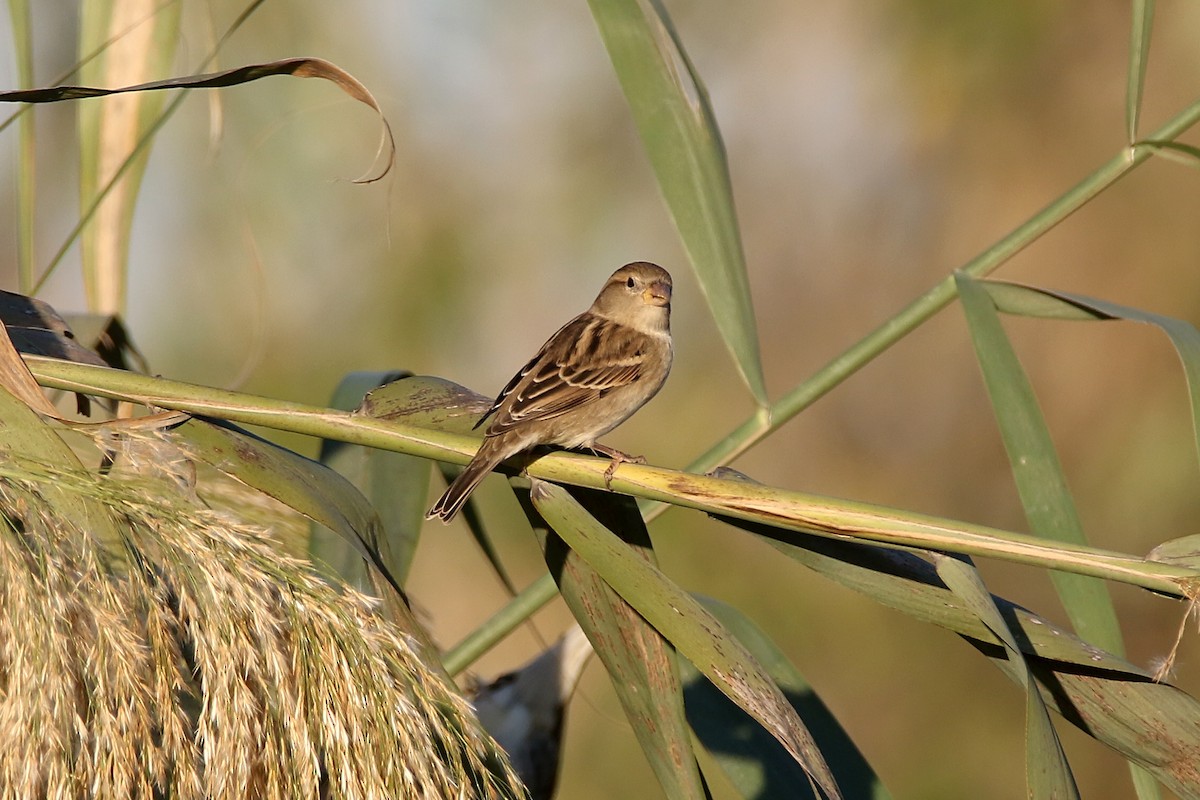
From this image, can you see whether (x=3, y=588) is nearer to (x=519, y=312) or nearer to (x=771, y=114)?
(x=519, y=312)

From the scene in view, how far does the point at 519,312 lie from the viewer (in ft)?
17.4

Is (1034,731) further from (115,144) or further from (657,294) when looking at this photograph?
(657,294)

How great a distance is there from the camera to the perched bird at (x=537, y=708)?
7.18 ft

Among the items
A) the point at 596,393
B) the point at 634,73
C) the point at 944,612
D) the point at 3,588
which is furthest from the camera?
the point at 596,393

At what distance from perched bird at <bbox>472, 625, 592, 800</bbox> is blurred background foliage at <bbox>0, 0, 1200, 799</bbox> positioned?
2752mm

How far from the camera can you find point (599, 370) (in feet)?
11.2

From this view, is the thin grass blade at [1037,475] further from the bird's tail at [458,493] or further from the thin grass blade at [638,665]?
the bird's tail at [458,493]

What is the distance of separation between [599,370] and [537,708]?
4.48ft

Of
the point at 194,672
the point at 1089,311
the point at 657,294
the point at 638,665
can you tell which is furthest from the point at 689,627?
the point at 657,294

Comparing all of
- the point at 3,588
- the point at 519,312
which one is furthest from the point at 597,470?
the point at 519,312

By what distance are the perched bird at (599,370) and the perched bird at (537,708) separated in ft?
1.51

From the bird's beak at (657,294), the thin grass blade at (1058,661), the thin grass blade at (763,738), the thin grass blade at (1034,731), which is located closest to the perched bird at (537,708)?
the thin grass blade at (763,738)

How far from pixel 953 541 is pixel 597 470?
1.63ft

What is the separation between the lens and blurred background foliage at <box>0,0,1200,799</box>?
16.6ft
